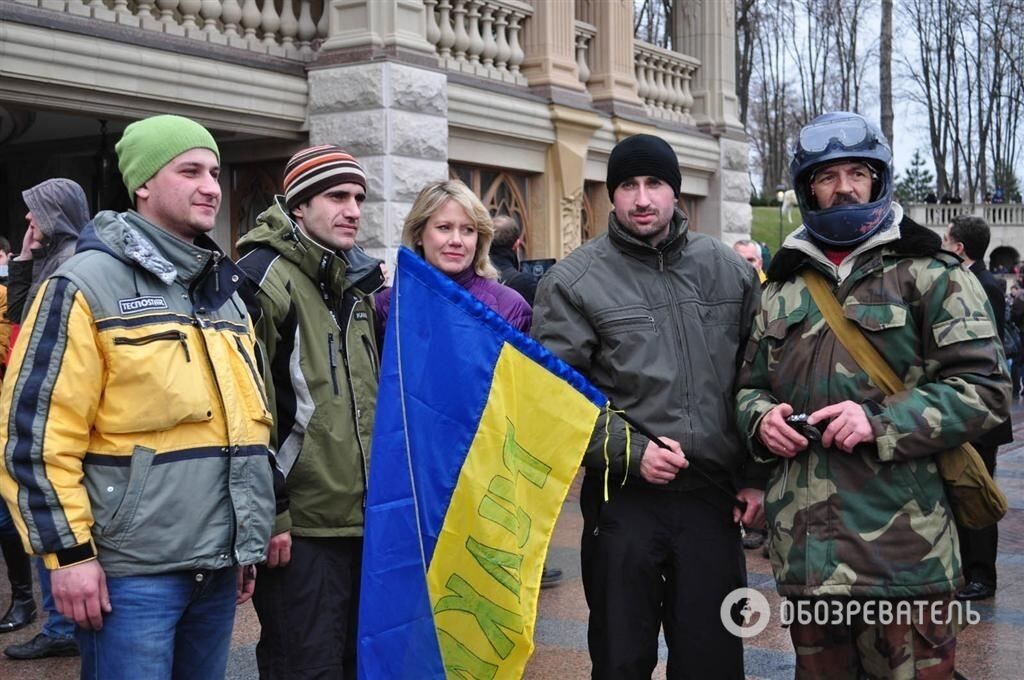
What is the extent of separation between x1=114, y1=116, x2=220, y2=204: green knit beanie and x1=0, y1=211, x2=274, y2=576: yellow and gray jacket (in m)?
0.14

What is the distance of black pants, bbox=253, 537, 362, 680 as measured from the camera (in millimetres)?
3943

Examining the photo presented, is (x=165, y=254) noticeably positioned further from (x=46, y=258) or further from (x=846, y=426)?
(x=46, y=258)

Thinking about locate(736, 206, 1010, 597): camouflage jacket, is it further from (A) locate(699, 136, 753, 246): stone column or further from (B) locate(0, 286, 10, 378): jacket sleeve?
(A) locate(699, 136, 753, 246): stone column

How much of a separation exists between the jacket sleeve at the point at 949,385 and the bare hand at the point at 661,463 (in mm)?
621

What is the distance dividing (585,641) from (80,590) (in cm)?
334

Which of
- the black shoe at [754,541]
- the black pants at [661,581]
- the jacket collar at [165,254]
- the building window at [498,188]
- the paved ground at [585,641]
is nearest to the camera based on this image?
the jacket collar at [165,254]

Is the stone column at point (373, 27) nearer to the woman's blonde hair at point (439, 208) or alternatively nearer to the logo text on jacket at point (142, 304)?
the woman's blonde hair at point (439, 208)

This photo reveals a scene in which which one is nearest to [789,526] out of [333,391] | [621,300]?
[621,300]

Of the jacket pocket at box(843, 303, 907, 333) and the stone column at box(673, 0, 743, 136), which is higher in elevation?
the stone column at box(673, 0, 743, 136)

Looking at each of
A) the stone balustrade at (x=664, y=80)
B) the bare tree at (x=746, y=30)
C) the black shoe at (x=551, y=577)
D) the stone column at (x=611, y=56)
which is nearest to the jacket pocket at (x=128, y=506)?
the black shoe at (x=551, y=577)

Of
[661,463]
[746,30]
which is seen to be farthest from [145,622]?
[746,30]

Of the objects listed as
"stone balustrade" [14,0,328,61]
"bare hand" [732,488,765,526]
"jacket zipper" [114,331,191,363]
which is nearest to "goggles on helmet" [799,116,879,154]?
"bare hand" [732,488,765,526]

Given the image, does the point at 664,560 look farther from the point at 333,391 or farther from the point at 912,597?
the point at 333,391

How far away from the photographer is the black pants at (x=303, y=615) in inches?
155
